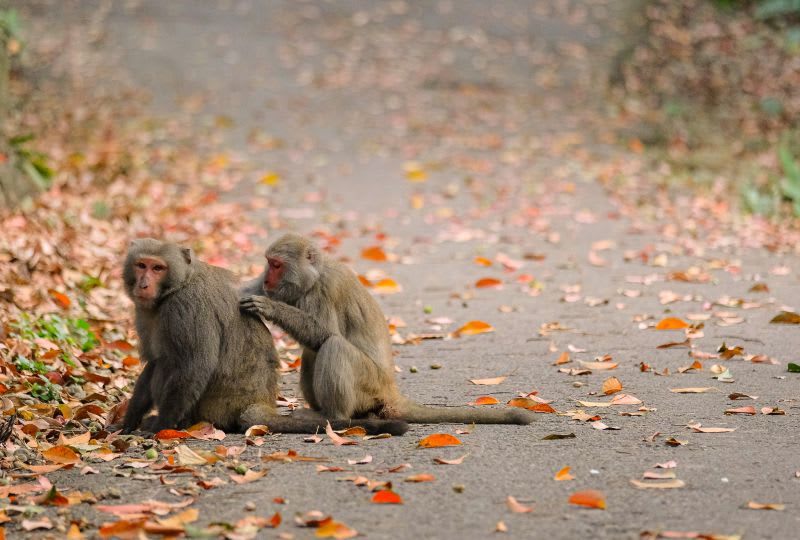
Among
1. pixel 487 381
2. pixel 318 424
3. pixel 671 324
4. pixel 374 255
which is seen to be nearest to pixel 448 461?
pixel 318 424

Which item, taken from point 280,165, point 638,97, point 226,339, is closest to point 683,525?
point 226,339

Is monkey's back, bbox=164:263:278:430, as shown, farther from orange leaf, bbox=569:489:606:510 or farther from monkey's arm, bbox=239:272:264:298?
orange leaf, bbox=569:489:606:510

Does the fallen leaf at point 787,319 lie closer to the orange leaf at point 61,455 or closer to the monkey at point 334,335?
the monkey at point 334,335

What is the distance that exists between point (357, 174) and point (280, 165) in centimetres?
113

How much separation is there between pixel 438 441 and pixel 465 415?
446 millimetres

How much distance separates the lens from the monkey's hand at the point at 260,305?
19.4 ft

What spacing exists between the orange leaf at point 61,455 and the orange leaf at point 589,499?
2.36m

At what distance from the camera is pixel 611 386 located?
6.68 meters

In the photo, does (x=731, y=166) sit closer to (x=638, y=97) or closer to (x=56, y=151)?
(x=638, y=97)

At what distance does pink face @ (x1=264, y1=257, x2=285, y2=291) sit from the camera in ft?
19.8

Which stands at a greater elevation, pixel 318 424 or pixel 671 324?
pixel 671 324

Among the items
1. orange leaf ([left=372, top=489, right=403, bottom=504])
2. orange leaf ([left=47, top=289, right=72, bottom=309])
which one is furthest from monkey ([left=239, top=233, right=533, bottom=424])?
orange leaf ([left=47, top=289, right=72, bottom=309])

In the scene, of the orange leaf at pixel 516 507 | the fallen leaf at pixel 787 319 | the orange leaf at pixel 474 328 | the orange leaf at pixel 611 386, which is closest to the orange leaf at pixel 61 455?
the orange leaf at pixel 516 507

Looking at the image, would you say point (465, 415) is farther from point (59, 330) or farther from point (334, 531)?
point (59, 330)
